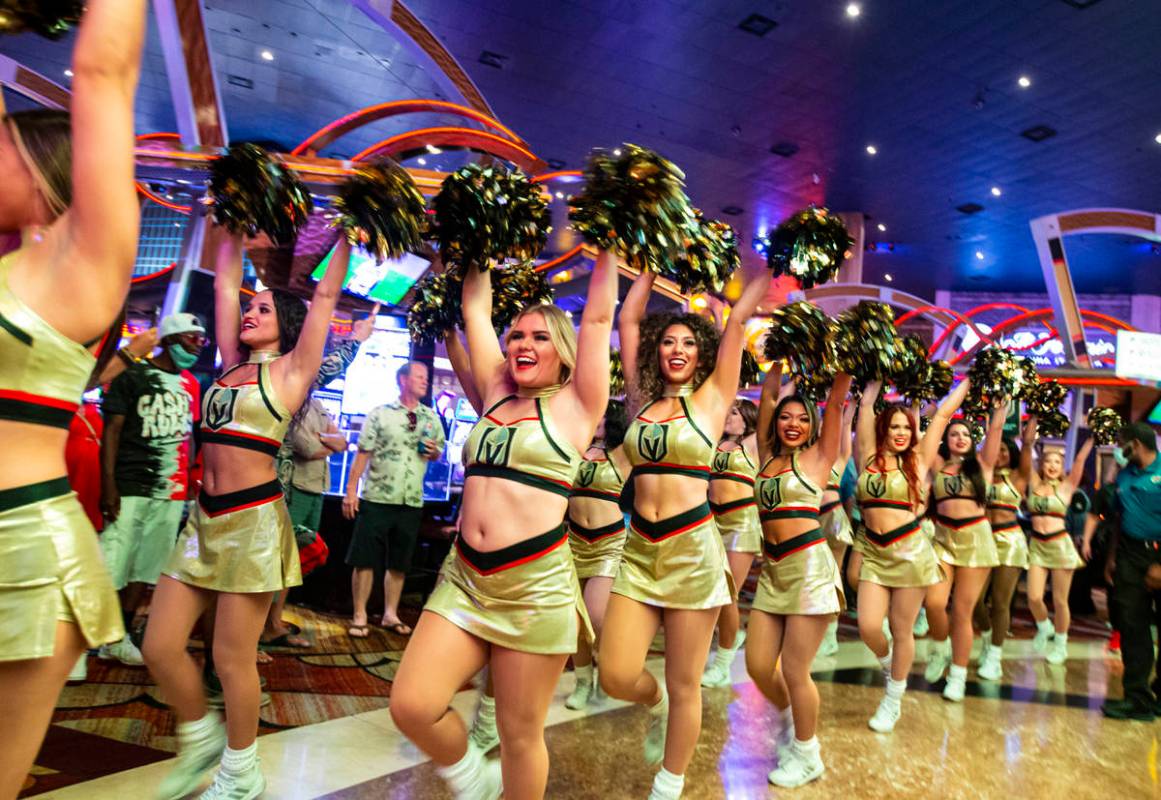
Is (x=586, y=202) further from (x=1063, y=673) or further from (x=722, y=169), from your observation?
(x=722, y=169)

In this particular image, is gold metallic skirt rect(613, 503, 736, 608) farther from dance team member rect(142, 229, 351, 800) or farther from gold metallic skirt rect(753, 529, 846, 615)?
dance team member rect(142, 229, 351, 800)

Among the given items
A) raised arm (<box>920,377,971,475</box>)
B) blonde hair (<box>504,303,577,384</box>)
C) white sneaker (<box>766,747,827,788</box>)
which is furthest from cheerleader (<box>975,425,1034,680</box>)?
blonde hair (<box>504,303,577,384</box>)

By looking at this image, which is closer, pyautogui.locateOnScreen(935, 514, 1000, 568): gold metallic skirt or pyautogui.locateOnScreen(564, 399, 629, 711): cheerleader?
pyautogui.locateOnScreen(564, 399, 629, 711): cheerleader

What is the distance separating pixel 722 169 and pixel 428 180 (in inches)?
350

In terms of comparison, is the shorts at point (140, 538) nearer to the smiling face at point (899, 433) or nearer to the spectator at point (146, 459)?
the spectator at point (146, 459)

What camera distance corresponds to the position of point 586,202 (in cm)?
257

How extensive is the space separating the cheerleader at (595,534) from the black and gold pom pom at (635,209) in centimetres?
200

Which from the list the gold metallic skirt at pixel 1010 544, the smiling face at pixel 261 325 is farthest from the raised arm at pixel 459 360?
the gold metallic skirt at pixel 1010 544

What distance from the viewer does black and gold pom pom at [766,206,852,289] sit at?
3271mm

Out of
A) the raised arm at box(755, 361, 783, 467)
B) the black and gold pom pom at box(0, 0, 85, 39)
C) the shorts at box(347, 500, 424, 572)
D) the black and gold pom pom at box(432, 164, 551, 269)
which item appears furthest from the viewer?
the shorts at box(347, 500, 424, 572)

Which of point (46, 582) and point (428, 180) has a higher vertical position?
point (428, 180)

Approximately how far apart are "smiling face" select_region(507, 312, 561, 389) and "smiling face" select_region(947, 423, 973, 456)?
4.28m

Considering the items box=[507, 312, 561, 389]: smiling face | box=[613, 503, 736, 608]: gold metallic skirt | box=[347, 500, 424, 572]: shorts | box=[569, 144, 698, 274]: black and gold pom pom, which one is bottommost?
box=[347, 500, 424, 572]: shorts

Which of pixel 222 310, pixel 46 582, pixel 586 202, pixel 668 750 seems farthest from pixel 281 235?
pixel 668 750
